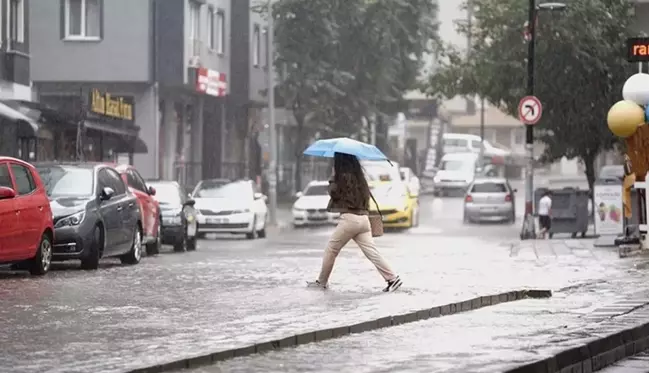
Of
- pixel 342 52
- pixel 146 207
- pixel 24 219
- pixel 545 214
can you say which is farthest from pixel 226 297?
pixel 342 52

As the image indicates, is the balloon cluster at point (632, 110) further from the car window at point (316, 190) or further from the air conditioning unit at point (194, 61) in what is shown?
the air conditioning unit at point (194, 61)

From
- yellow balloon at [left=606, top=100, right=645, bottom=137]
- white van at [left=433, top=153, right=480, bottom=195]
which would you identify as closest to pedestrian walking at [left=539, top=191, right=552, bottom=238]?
yellow balloon at [left=606, top=100, right=645, bottom=137]

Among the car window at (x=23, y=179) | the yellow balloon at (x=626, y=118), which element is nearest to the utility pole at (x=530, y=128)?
the yellow balloon at (x=626, y=118)

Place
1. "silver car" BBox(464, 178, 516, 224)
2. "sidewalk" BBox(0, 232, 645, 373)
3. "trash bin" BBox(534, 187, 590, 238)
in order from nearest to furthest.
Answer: "sidewalk" BBox(0, 232, 645, 373), "trash bin" BBox(534, 187, 590, 238), "silver car" BBox(464, 178, 516, 224)

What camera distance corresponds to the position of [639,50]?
86.8 feet

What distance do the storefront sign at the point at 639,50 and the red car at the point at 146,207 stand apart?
867 centimetres

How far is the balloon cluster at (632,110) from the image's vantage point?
2741 centimetres

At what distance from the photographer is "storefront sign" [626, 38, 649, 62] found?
26422mm

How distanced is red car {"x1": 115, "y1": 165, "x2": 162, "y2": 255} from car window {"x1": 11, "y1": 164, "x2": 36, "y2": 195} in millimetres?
6622

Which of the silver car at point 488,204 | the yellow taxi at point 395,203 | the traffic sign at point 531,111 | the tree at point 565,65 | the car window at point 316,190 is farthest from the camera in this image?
the silver car at point 488,204

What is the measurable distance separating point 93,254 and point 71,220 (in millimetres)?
627

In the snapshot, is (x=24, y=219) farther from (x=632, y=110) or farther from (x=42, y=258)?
(x=632, y=110)

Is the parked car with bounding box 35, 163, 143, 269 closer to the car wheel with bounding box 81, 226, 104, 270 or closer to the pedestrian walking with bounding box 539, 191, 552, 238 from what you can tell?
the car wheel with bounding box 81, 226, 104, 270

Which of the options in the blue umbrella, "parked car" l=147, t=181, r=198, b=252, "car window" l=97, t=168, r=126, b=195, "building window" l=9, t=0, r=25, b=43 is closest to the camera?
the blue umbrella
